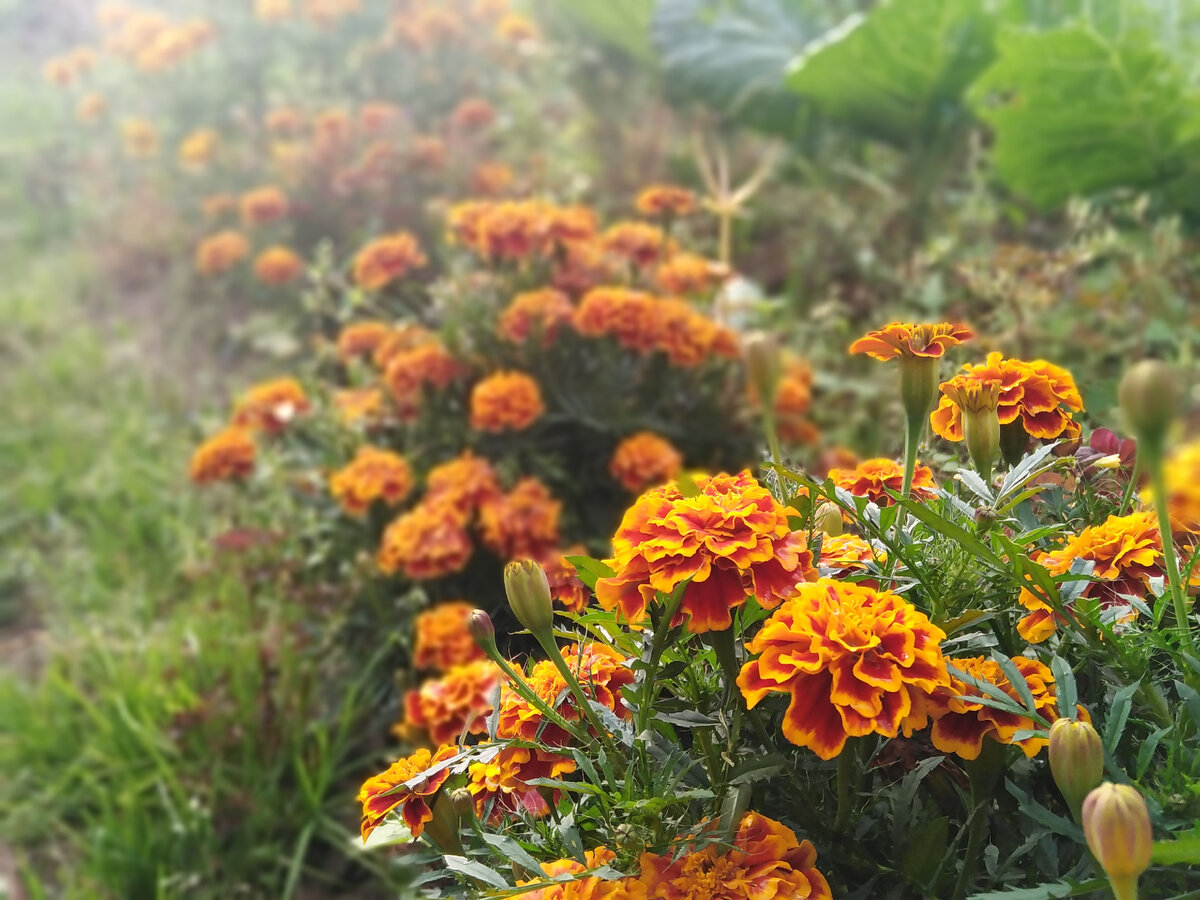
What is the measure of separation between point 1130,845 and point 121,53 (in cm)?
515

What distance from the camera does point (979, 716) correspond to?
690mm

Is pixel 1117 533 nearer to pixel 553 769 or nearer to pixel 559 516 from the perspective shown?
pixel 553 769

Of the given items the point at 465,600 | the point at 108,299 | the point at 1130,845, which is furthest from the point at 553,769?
the point at 108,299

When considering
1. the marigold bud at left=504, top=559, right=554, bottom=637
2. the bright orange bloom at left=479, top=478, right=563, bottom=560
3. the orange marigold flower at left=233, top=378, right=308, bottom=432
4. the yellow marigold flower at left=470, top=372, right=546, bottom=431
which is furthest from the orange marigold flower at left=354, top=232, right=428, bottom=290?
the marigold bud at left=504, top=559, right=554, bottom=637

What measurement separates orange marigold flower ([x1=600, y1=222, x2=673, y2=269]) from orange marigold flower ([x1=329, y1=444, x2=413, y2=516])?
642 mm

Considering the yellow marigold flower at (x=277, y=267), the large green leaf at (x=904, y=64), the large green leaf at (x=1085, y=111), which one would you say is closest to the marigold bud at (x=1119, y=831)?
the large green leaf at (x=1085, y=111)

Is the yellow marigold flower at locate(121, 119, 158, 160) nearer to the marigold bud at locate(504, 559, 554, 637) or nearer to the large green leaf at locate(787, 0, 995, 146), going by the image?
the large green leaf at locate(787, 0, 995, 146)

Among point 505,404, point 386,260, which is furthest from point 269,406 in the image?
point 505,404

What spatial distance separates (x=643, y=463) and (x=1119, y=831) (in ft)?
4.46

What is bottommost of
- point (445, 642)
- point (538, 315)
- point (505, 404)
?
point (445, 642)

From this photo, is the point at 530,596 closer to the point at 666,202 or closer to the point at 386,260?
the point at 666,202

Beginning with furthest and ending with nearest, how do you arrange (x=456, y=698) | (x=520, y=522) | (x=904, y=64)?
(x=904, y=64), (x=520, y=522), (x=456, y=698)

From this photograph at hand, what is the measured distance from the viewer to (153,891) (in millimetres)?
1735

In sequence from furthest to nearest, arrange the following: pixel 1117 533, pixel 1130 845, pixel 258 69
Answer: pixel 258 69, pixel 1117 533, pixel 1130 845
